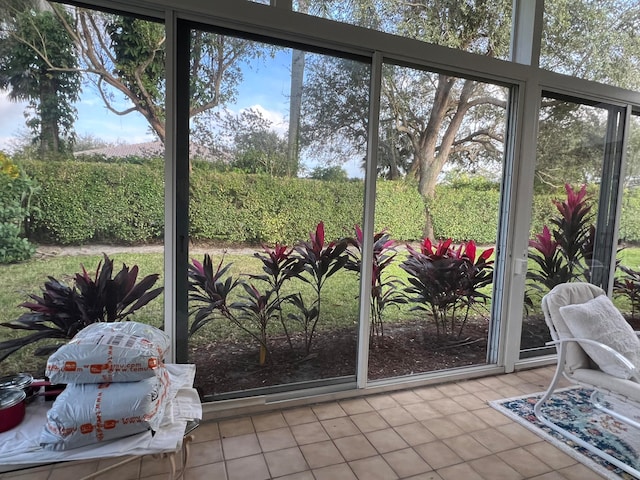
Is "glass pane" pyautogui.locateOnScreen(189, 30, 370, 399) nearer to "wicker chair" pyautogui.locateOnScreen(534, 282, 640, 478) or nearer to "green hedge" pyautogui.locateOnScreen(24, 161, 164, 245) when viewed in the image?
"green hedge" pyautogui.locateOnScreen(24, 161, 164, 245)

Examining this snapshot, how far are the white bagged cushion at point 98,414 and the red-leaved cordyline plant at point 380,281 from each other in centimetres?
155

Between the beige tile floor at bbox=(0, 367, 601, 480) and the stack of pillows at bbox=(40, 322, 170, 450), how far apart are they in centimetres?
70

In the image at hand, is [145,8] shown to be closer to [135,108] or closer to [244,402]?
[135,108]

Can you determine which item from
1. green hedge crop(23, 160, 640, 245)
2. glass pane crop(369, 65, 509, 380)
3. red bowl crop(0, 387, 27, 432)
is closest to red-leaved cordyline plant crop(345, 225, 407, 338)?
glass pane crop(369, 65, 509, 380)

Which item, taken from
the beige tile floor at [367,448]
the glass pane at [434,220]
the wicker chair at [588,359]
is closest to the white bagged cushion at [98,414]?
the beige tile floor at [367,448]

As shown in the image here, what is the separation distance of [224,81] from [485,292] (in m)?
2.48

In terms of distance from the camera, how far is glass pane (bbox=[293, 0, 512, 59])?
93.9 inches

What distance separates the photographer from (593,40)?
10.3ft

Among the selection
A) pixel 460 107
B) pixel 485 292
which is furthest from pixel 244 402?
pixel 460 107

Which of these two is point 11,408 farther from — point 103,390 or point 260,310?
point 260,310

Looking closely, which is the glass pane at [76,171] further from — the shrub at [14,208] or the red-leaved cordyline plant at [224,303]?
the red-leaved cordyline plant at [224,303]

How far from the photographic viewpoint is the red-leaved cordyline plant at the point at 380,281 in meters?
2.59

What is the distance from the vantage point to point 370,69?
97.2 inches

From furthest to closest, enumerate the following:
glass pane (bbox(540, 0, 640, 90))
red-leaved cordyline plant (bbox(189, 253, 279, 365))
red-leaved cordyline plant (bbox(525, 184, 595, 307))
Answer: red-leaved cordyline plant (bbox(525, 184, 595, 307)) → glass pane (bbox(540, 0, 640, 90)) → red-leaved cordyline plant (bbox(189, 253, 279, 365))
